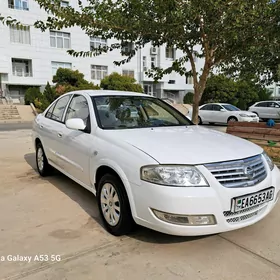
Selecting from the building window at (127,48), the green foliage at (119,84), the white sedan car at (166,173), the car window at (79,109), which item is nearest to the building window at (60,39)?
the green foliage at (119,84)

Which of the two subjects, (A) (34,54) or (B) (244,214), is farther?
(A) (34,54)

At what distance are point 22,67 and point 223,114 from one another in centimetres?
2370

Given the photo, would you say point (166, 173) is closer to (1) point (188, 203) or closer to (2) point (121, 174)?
(1) point (188, 203)

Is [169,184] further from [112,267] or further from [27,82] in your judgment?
[27,82]

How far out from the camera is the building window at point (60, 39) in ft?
106

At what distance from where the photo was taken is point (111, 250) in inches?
112

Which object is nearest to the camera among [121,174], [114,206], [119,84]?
[121,174]

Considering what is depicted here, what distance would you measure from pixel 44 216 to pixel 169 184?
1855 millimetres

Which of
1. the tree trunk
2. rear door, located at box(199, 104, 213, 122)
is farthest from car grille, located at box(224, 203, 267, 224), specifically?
rear door, located at box(199, 104, 213, 122)

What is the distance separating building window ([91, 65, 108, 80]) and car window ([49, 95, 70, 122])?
3143 centimetres

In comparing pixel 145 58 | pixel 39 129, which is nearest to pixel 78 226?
pixel 39 129

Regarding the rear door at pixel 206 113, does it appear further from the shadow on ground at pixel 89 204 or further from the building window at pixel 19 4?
the building window at pixel 19 4

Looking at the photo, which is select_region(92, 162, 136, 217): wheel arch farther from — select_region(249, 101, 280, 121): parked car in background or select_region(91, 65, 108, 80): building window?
select_region(91, 65, 108, 80): building window

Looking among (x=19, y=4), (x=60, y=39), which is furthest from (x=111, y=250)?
(x=60, y=39)
